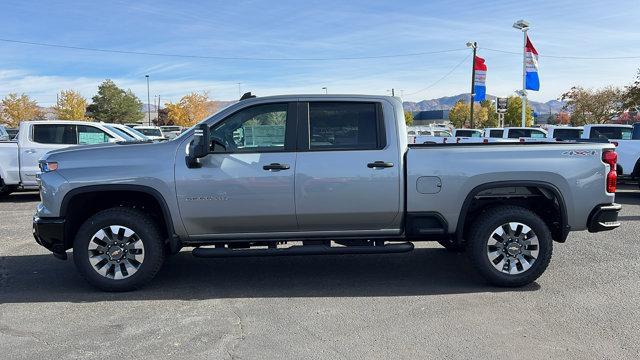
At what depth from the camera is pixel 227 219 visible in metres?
5.23

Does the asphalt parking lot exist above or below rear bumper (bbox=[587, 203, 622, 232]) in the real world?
below

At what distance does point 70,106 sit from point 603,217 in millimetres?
77262

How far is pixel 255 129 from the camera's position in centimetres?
536

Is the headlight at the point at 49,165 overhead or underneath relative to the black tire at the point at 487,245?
overhead

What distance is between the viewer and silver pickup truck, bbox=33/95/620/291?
5168mm

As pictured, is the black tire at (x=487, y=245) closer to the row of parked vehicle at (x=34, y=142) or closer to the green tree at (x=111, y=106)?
A: the row of parked vehicle at (x=34, y=142)

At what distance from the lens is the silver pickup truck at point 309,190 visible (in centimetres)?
517

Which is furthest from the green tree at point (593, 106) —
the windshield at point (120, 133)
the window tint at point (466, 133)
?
the windshield at point (120, 133)

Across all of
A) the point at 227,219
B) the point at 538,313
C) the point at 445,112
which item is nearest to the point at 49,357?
the point at 227,219

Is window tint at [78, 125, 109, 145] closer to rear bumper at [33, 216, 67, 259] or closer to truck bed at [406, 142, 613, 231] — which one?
rear bumper at [33, 216, 67, 259]

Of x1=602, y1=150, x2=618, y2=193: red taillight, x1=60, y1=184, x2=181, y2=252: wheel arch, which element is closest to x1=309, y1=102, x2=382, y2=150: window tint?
x1=60, y1=184, x2=181, y2=252: wheel arch

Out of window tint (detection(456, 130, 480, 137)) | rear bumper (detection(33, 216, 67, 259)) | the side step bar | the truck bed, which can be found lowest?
the side step bar

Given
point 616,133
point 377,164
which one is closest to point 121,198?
point 377,164

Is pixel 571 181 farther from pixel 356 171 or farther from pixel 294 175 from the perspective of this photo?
pixel 294 175
